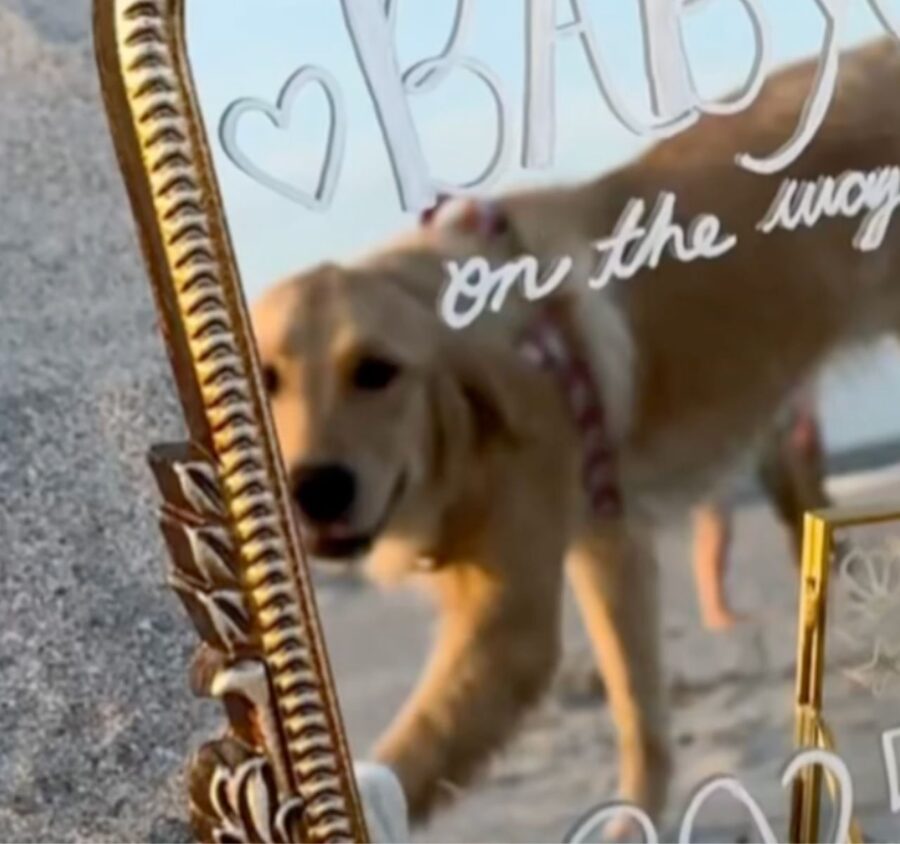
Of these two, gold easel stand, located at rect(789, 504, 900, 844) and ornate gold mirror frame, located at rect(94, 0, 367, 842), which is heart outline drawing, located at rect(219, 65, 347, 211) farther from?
gold easel stand, located at rect(789, 504, 900, 844)

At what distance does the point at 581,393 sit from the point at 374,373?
1.9 inches

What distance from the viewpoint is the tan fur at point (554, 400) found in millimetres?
387

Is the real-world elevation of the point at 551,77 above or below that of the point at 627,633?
above

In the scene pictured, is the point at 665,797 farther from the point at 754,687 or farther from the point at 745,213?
the point at 745,213

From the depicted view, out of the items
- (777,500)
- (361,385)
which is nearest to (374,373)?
(361,385)

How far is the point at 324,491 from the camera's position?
39 cm

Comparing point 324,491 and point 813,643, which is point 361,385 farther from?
point 813,643

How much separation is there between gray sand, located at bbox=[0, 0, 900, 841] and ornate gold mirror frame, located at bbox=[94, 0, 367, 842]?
0.05 feet

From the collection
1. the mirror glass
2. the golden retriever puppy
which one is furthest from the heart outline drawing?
the golden retriever puppy

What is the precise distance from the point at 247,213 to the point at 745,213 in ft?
0.37

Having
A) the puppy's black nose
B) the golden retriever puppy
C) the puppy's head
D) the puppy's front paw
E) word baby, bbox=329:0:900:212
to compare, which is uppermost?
word baby, bbox=329:0:900:212

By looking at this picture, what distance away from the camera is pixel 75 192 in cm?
41

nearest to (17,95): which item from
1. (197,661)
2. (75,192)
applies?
(75,192)

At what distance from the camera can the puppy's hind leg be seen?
41 centimetres
